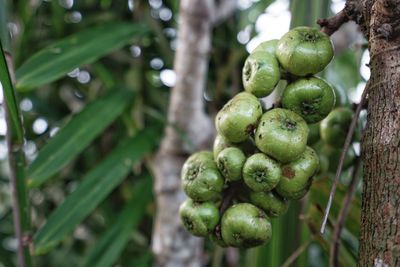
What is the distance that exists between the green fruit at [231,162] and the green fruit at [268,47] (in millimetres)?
118

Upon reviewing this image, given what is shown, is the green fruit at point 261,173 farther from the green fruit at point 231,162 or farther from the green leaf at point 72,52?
the green leaf at point 72,52

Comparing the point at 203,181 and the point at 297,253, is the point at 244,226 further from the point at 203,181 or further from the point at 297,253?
the point at 297,253

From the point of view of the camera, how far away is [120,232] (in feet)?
3.90

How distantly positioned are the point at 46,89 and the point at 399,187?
1373 millimetres

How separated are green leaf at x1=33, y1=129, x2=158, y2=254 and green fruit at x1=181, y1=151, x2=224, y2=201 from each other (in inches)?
15.4

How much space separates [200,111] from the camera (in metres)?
1.27

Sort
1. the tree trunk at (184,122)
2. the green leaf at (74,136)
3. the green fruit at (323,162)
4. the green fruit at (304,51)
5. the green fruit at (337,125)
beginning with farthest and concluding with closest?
the tree trunk at (184,122)
the green leaf at (74,136)
the green fruit at (323,162)
the green fruit at (337,125)
the green fruit at (304,51)

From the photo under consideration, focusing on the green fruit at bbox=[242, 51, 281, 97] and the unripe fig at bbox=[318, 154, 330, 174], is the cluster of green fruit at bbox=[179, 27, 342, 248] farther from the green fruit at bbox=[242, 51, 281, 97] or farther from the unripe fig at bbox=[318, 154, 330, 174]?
the unripe fig at bbox=[318, 154, 330, 174]

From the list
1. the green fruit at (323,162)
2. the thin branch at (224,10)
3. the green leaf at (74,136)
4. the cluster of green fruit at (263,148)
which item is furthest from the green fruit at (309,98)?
the thin branch at (224,10)

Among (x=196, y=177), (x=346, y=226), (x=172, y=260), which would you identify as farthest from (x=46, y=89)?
(x=196, y=177)

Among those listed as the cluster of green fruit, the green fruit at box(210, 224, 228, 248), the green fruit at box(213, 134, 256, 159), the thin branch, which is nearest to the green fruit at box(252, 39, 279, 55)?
the cluster of green fruit

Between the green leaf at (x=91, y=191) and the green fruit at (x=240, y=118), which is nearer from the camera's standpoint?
the green fruit at (x=240, y=118)

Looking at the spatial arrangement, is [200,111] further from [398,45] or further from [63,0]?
[398,45]

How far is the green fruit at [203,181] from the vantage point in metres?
0.62
